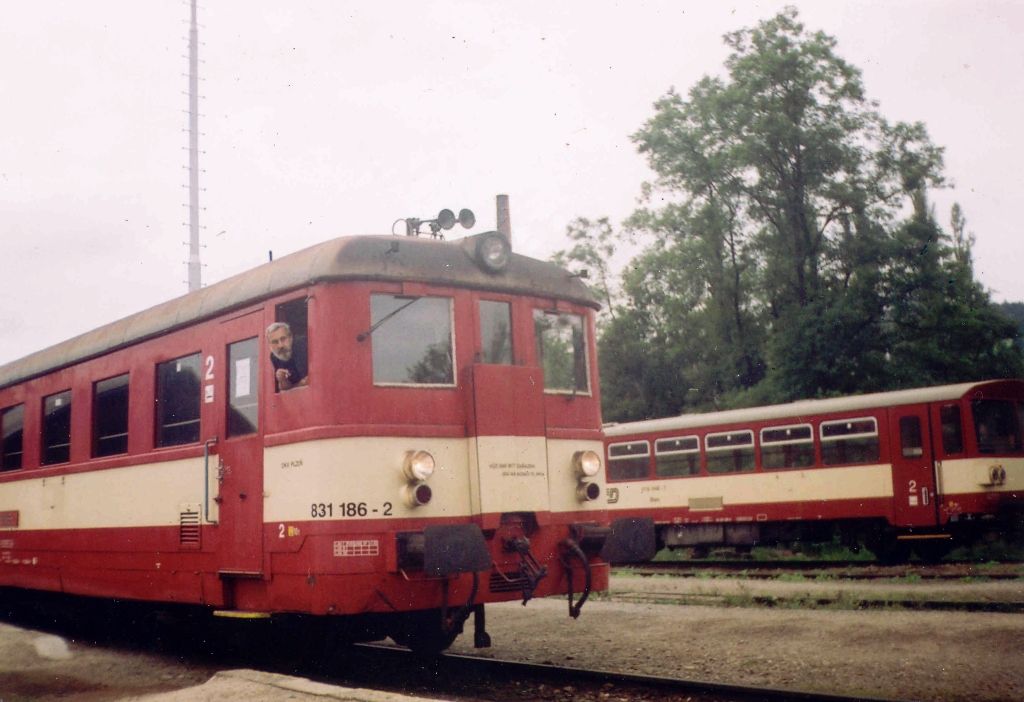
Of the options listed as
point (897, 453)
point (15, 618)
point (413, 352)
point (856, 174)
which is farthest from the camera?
point (856, 174)

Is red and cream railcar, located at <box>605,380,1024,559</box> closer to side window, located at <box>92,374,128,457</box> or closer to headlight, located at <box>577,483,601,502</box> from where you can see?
headlight, located at <box>577,483,601,502</box>

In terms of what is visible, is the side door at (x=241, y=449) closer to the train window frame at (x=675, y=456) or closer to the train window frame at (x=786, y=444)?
the train window frame at (x=786, y=444)

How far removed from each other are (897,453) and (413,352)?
40.9 ft

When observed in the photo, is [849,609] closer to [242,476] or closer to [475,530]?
[475,530]

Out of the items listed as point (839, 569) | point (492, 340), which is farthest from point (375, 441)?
point (839, 569)

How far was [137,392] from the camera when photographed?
10391 mm

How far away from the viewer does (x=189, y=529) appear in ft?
30.6

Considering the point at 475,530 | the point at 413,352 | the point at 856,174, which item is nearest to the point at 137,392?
the point at 413,352

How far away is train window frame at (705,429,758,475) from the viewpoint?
68.2 feet

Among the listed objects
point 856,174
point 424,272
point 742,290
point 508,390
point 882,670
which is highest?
point 856,174

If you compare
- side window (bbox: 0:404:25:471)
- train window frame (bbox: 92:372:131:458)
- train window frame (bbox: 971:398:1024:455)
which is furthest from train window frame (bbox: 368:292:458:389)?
train window frame (bbox: 971:398:1024:455)

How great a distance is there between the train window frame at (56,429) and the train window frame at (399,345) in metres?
5.30

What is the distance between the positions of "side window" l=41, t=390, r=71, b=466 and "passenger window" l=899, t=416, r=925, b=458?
13048 mm

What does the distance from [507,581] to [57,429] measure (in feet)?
21.2
